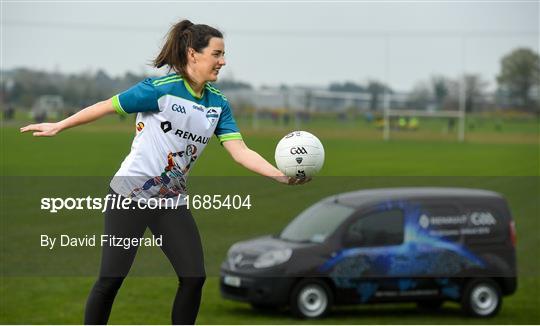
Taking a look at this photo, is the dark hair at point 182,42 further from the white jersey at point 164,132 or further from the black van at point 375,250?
the black van at point 375,250

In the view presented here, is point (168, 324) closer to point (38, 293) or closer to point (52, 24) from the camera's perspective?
point (38, 293)

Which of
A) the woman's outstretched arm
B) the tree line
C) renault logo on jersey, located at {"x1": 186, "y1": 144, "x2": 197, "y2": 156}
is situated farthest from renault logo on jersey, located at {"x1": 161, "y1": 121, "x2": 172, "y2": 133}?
the tree line

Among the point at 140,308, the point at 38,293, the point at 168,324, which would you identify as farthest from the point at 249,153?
the point at 38,293

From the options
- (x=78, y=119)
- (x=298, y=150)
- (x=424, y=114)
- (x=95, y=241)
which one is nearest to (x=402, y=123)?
(x=424, y=114)

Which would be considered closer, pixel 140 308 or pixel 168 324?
pixel 168 324

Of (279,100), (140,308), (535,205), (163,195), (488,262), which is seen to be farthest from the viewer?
(279,100)

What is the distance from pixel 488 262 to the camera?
15352 mm

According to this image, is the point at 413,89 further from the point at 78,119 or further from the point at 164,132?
the point at 78,119

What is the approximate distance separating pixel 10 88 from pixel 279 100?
11.2m

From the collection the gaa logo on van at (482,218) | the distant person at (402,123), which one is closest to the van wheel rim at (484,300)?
the gaa logo on van at (482,218)

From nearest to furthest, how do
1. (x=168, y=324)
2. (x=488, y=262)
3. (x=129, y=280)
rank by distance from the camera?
(x=488, y=262) < (x=168, y=324) < (x=129, y=280)

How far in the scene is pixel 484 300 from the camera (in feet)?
52.7

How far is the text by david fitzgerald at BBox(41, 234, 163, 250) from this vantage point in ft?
19.5

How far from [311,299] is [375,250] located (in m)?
1.18
